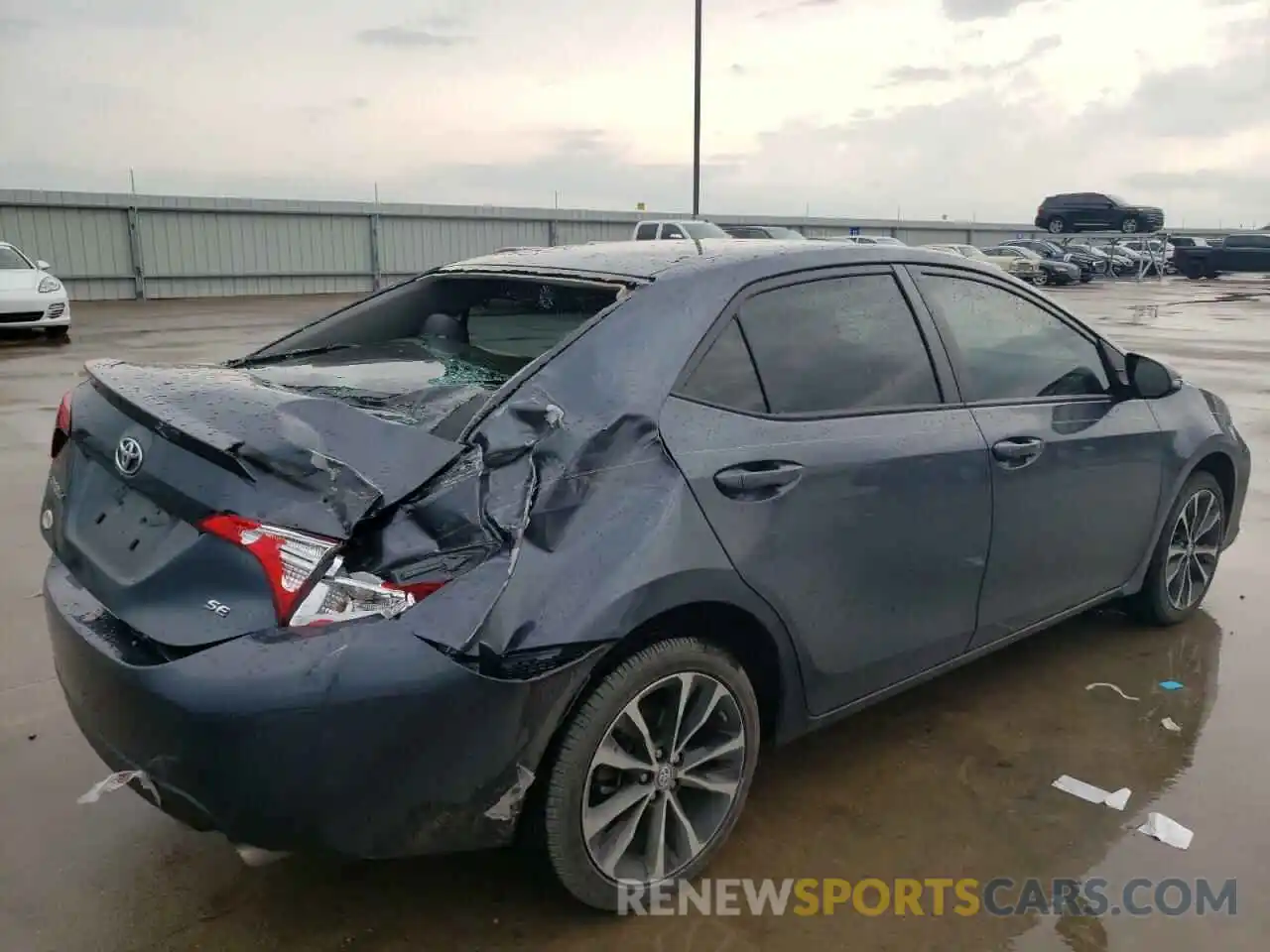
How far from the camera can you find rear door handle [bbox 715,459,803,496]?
2.46m

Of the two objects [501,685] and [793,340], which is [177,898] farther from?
[793,340]

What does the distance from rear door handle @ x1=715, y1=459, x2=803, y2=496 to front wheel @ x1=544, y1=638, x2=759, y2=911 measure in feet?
1.25

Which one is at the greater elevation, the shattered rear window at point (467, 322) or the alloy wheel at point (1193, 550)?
the shattered rear window at point (467, 322)

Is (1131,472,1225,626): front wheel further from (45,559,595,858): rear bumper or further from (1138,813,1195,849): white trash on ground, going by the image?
(45,559,595,858): rear bumper

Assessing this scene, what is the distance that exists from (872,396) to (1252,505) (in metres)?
4.36

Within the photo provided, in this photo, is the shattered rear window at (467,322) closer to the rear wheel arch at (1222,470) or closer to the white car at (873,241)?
the white car at (873,241)

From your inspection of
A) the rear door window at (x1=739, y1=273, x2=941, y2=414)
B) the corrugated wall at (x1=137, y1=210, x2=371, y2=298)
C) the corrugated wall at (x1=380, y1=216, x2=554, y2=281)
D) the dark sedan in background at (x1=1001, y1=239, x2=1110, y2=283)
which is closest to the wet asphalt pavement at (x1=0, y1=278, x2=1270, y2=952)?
the rear door window at (x1=739, y1=273, x2=941, y2=414)

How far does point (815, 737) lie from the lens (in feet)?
11.0

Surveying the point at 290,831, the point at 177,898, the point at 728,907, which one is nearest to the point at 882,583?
the point at 728,907

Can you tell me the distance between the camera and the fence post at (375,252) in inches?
1139

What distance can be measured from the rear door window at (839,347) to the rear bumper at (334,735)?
1.02m

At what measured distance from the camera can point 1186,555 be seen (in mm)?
4195

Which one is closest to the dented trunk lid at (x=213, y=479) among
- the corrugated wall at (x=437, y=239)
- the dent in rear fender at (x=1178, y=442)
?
the dent in rear fender at (x=1178, y=442)

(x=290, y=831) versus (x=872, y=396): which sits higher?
(x=872, y=396)
